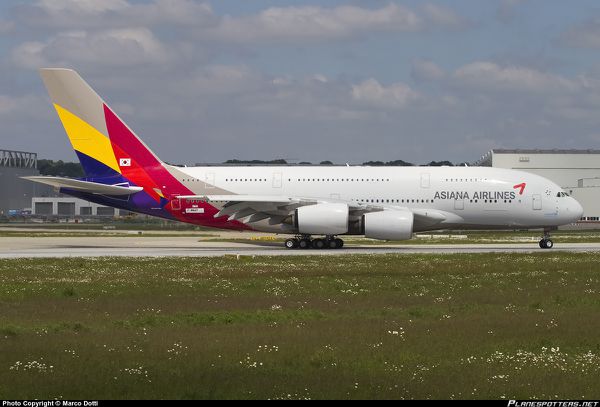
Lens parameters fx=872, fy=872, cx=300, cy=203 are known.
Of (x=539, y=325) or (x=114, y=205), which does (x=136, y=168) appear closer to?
(x=114, y=205)

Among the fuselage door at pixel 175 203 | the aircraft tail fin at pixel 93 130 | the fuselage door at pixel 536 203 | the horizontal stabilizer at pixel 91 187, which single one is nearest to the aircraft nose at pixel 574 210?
the fuselage door at pixel 536 203

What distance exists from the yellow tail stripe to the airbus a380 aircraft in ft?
0.19

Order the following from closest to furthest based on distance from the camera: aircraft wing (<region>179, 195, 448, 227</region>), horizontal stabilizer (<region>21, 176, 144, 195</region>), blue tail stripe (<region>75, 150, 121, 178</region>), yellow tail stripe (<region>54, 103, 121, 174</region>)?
aircraft wing (<region>179, 195, 448, 227</region>), horizontal stabilizer (<region>21, 176, 144, 195</region>), yellow tail stripe (<region>54, 103, 121, 174</region>), blue tail stripe (<region>75, 150, 121, 178</region>)

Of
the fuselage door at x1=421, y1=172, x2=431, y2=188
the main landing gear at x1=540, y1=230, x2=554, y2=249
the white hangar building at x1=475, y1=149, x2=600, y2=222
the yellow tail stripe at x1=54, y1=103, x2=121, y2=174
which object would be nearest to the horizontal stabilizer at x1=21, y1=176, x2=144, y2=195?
the yellow tail stripe at x1=54, y1=103, x2=121, y2=174

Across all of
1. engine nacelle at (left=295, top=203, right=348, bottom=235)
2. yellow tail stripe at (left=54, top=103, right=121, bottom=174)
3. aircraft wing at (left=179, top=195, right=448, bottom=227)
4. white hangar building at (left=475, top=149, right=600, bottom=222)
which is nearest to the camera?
engine nacelle at (left=295, top=203, right=348, bottom=235)

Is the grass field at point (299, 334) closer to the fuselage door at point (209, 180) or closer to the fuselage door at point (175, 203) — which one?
the fuselage door at point (175, 203)

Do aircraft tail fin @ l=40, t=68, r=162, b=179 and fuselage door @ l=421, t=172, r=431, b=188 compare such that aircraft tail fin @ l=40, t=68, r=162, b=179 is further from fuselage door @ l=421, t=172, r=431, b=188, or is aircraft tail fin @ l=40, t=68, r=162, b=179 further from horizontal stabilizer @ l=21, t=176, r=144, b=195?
fuselage door @ l=421, t=172, r=431, b=188

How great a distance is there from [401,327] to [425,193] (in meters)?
31.5

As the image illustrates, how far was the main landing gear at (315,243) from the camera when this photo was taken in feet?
162

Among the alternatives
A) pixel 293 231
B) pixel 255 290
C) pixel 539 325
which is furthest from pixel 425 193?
pixel 539 325

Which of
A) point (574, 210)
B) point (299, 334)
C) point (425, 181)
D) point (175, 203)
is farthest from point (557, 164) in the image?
point (299, 334)

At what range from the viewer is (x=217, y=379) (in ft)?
41.6

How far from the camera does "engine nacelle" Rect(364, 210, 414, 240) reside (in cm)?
4656

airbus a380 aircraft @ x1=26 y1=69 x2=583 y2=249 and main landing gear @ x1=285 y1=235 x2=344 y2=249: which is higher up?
airbus a380 aircraft @ x1=26 y1=69 x2=583 y2=249
